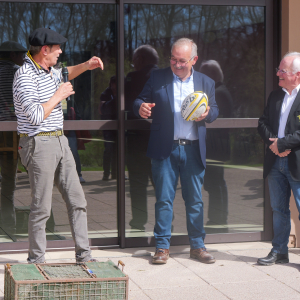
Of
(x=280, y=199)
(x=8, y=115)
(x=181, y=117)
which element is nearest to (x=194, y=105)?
(x=181, y=117)

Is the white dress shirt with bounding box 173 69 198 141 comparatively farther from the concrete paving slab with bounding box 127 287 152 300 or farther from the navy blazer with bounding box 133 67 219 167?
the concrete paving slab with bounding box 127 287 152 300

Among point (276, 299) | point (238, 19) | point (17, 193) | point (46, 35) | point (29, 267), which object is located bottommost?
point (276, 299)

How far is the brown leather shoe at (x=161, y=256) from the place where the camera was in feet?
14.6

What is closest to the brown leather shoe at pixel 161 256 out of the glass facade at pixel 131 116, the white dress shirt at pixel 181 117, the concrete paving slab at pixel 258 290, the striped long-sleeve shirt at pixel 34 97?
the glass facade at pixel 131 116

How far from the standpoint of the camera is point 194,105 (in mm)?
4242

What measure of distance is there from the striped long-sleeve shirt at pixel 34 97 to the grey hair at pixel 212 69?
1758 mm

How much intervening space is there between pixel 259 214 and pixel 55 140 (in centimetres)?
258

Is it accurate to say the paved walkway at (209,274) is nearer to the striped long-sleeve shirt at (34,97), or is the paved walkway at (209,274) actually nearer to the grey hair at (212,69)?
the striped long-sleeve shirt at (34,97)

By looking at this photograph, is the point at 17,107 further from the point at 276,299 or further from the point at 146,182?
the point at 276,299

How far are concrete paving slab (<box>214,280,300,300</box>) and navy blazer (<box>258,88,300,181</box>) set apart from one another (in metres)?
0.95

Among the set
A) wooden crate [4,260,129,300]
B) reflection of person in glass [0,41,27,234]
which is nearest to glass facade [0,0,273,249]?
reflection of person in glass [0,41,27,234]

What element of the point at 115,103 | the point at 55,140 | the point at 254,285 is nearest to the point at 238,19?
the point at 115,103

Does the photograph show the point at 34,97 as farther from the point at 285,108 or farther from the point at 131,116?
the point at 285,108

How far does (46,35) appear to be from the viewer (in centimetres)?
389
